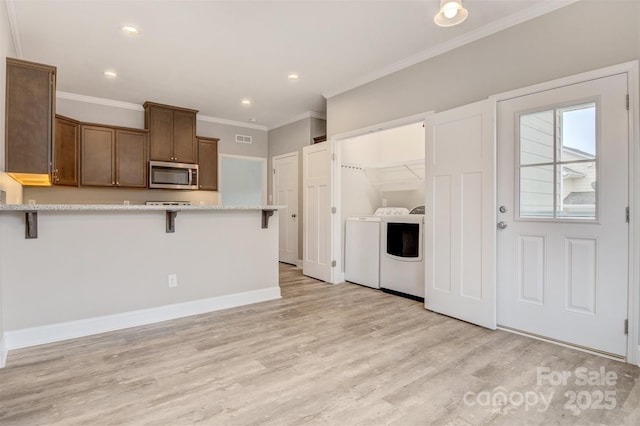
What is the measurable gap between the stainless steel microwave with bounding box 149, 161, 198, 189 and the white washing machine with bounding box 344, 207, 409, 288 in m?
2.70

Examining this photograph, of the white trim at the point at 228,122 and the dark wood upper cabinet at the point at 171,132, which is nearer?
the dark wood upper cabinet at the point at 171,132

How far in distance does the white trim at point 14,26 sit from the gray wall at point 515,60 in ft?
11.2

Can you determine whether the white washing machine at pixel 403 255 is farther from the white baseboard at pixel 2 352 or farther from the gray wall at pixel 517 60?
the white baseboard at pixel 2 352

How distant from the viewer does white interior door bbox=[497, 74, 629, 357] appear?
7.45ft

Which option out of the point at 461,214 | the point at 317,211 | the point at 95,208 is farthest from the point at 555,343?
the point at 95,208

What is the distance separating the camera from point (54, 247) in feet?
8.57

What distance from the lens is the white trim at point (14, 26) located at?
269 centimetres

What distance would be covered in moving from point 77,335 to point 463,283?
10.9 feet

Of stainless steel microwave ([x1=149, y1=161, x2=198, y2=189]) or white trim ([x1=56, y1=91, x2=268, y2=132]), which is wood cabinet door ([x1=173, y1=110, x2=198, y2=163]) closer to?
stainless steel microwave ([x1=149, y1=161, x2=198, y2=189])

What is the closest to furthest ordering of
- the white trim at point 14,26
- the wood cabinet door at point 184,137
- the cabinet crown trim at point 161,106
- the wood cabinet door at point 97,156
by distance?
the white trim at point 14,26, the wood cabinet door at point 97,156, the cabinet crown trim at point 161,106, the wood cabinet door at point 184,137

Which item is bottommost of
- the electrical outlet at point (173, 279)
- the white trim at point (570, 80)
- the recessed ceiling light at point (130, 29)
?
the electrical outlet at point (173, 279)

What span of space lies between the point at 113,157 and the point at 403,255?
4364mm

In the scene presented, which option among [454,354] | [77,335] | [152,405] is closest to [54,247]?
[77,335]

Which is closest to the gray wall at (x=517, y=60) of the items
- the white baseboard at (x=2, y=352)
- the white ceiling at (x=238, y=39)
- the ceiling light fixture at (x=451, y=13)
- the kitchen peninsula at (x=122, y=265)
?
the white ceiling at (x=238, y=39)
